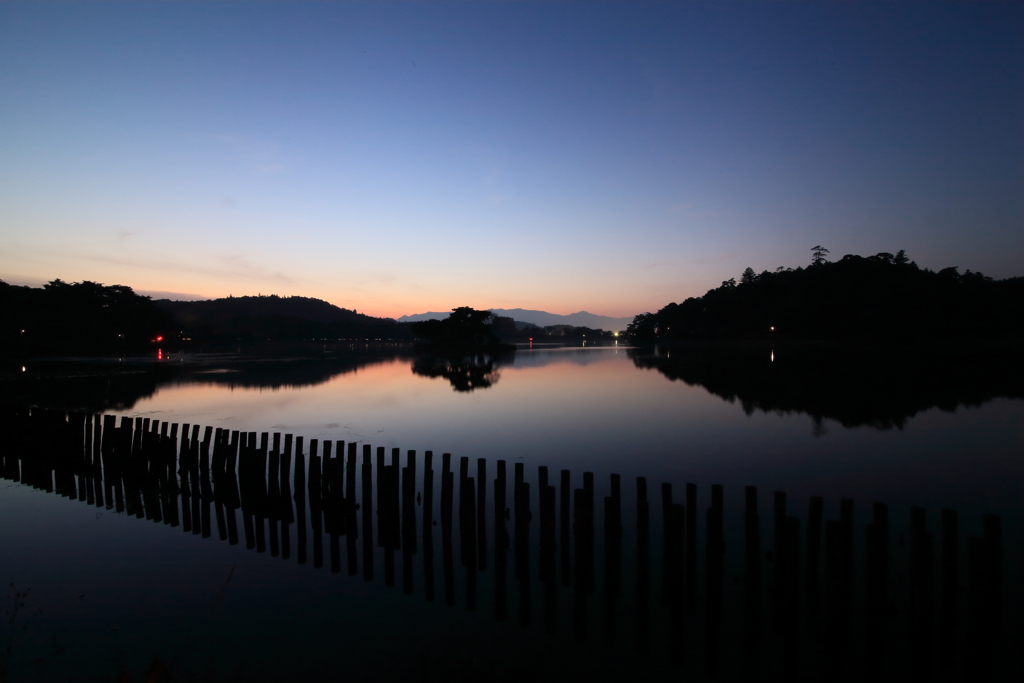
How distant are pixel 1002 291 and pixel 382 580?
136 metres

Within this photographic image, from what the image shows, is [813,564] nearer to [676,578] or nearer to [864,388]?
[676,578]

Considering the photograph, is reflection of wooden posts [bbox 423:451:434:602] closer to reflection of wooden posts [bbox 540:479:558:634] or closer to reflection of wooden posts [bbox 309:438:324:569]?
reflection of wooden posts [bbox 540:479:558:634]

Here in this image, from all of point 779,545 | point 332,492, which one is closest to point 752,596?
point 779,545

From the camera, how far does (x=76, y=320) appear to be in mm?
77375

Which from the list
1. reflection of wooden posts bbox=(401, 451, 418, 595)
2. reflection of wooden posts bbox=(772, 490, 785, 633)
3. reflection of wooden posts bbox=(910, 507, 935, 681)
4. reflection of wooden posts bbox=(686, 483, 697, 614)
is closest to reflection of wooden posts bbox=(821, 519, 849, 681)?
reflection of wooden posts bbox=(772, 490, 785, 633)

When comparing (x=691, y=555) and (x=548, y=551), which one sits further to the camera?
(x=548, y=551)

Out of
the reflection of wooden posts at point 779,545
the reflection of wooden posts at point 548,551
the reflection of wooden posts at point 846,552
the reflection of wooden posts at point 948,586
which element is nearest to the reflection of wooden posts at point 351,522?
the reflection of wooden posts at point 548,551

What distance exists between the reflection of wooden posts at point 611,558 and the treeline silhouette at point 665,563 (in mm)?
25

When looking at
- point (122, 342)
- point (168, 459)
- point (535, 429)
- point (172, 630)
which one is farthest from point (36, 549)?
point (122, 342)

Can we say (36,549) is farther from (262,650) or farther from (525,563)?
(525,563)

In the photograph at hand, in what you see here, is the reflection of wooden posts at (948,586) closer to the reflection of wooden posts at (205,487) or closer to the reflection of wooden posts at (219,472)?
the reflection of wooden posts at (219,472)

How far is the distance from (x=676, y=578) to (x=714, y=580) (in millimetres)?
404

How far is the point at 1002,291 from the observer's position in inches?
3932

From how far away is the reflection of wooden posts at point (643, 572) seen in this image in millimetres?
5734
